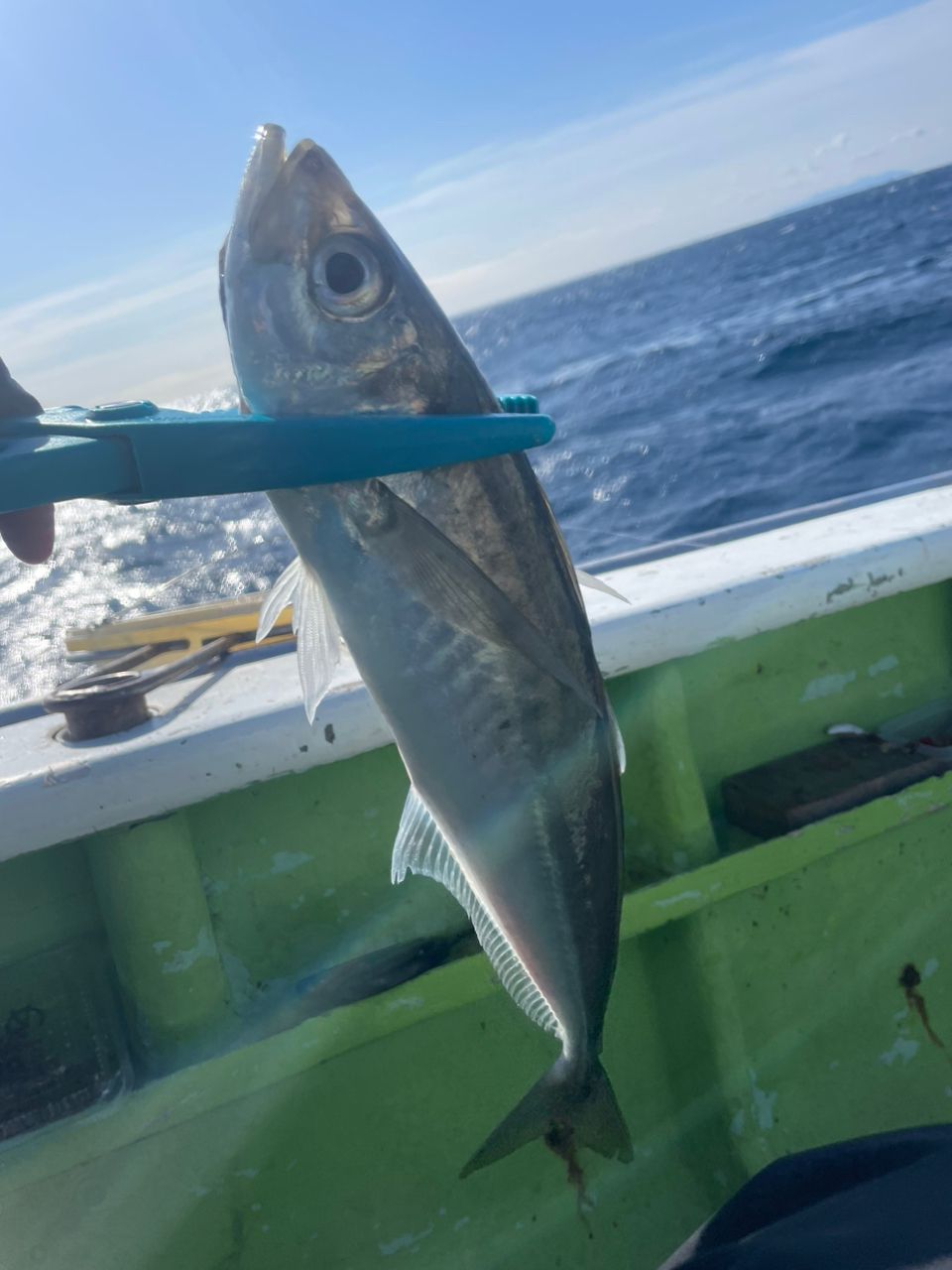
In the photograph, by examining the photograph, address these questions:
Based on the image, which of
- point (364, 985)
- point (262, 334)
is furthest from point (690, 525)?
point (262, 334)

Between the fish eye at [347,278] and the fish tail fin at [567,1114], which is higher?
the fish eye at [347,278]

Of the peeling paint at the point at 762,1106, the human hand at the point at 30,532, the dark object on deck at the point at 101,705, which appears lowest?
the peeling paint at the point at 762,1106

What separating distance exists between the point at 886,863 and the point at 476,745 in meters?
1.64

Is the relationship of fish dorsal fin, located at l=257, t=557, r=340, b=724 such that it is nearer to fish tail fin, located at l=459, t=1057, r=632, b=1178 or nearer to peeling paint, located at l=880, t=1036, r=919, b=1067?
fish tail fin, located at l=459, t=1057, r=632, b=1178

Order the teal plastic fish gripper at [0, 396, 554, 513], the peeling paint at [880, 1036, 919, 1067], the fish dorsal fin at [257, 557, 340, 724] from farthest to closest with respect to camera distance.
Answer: the peeling paint at [880, 1036, 919, 1067] < the fish dorsal fin at [257, 557, 340, 724] < the teal plastic fish gripper at [0, 396, 554, 513]

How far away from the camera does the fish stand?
1297mm

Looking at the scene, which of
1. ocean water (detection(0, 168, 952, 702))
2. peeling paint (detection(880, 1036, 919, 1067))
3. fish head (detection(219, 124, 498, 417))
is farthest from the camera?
ocean water (detection(0, 168, 952, 702))

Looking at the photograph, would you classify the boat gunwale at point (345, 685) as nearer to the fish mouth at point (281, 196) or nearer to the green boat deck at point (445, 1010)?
the green boat deck at point (445, 1010)

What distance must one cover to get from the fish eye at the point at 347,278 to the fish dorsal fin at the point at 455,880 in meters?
0.64

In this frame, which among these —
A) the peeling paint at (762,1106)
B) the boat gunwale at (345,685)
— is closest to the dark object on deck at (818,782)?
the boat gunwale at (345,685)

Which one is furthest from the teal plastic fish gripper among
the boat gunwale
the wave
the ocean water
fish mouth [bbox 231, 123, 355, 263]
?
the wave

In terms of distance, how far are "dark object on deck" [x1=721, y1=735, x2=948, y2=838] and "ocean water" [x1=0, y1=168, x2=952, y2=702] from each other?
1.59 m

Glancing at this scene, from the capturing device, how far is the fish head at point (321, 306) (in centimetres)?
129

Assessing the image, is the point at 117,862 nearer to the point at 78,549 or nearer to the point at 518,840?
the point at 518,840
